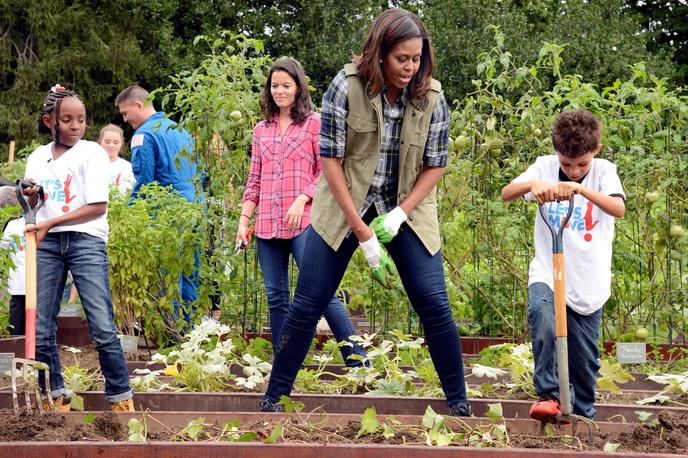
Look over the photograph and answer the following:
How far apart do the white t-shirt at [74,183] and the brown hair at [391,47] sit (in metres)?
1.27

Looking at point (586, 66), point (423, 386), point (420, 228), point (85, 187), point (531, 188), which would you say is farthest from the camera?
point (586, 66)

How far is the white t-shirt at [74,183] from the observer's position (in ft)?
15.0

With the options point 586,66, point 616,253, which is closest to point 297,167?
point 616,253

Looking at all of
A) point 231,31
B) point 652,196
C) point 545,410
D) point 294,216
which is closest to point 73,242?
point 294,216

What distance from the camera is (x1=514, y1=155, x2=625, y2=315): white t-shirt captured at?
4004mm

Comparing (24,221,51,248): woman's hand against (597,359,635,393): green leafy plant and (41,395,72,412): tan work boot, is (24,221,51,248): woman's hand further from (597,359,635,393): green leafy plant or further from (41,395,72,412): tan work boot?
(597,359,635,393): green leafy plant

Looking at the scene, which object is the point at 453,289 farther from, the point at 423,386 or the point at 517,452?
the point at 517,452

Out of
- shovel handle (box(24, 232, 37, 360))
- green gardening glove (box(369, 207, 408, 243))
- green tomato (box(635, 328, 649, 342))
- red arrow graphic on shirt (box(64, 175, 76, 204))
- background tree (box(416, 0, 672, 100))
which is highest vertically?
background tree (box(416, 0, 672, 100))

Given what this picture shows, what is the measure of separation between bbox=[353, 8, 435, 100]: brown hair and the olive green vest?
5 centimetres

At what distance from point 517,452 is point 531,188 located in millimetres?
927

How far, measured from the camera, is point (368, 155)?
4098 millimetres

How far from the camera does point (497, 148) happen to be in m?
6.56

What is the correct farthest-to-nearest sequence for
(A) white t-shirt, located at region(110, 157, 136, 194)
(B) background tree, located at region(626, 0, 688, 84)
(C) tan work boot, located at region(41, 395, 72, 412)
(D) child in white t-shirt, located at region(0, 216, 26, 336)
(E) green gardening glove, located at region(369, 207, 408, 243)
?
(B) background tree, located at region(626, 0, 688, 84) < (A) white t-shirt, located at region(110, 157, 136, 194) < (D) child in white t-shirt, located at region(0, 216, 26, 336) < (C) tan work boot, located at region(41, 395, 72, 412) < (E) green gardening glove, located at region(369, 207, 408, 243)

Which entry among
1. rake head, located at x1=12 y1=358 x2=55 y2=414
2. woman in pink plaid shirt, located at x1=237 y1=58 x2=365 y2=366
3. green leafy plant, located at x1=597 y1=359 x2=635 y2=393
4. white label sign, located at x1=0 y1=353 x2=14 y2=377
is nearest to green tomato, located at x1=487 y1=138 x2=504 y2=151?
woman in pink plaid shirt, located at x1=237 y1=58 x2=365 y2=366
